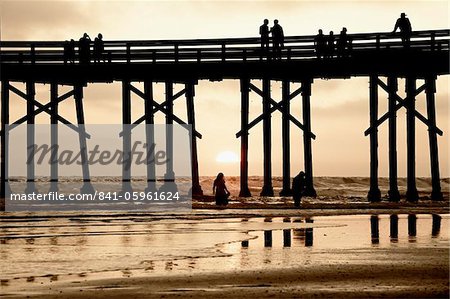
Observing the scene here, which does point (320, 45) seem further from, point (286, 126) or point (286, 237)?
point (286, 237)

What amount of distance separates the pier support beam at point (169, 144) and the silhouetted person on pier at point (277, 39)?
155 inches

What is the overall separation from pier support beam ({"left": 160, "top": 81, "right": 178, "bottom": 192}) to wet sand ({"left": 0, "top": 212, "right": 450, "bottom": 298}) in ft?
37.9

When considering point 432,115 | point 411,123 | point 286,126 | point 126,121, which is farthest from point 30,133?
point 432,115

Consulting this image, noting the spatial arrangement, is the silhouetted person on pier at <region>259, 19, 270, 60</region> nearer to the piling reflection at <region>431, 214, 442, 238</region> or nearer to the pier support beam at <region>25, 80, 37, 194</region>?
the pier support beam at <region>25, 80, 37, 194</region>

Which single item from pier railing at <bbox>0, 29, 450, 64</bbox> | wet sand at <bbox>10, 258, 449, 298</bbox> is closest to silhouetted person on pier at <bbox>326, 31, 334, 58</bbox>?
pier railing at <bbox>0, 29, 450, 64</bbox>

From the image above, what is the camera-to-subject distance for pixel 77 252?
1261 cm

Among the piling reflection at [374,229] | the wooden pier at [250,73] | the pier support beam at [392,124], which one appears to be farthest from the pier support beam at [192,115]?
the piling reflection at [374,229]

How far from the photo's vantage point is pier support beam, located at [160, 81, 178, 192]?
30516 mm

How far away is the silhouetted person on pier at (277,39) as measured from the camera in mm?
28078

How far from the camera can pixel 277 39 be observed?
28.2 meters

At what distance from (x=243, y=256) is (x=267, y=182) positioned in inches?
805

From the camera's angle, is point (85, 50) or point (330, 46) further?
point (85, 50)

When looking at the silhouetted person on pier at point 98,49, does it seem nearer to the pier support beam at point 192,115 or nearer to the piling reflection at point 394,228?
the pier support beam at point 192,115

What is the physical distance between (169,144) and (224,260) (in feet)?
67.5
